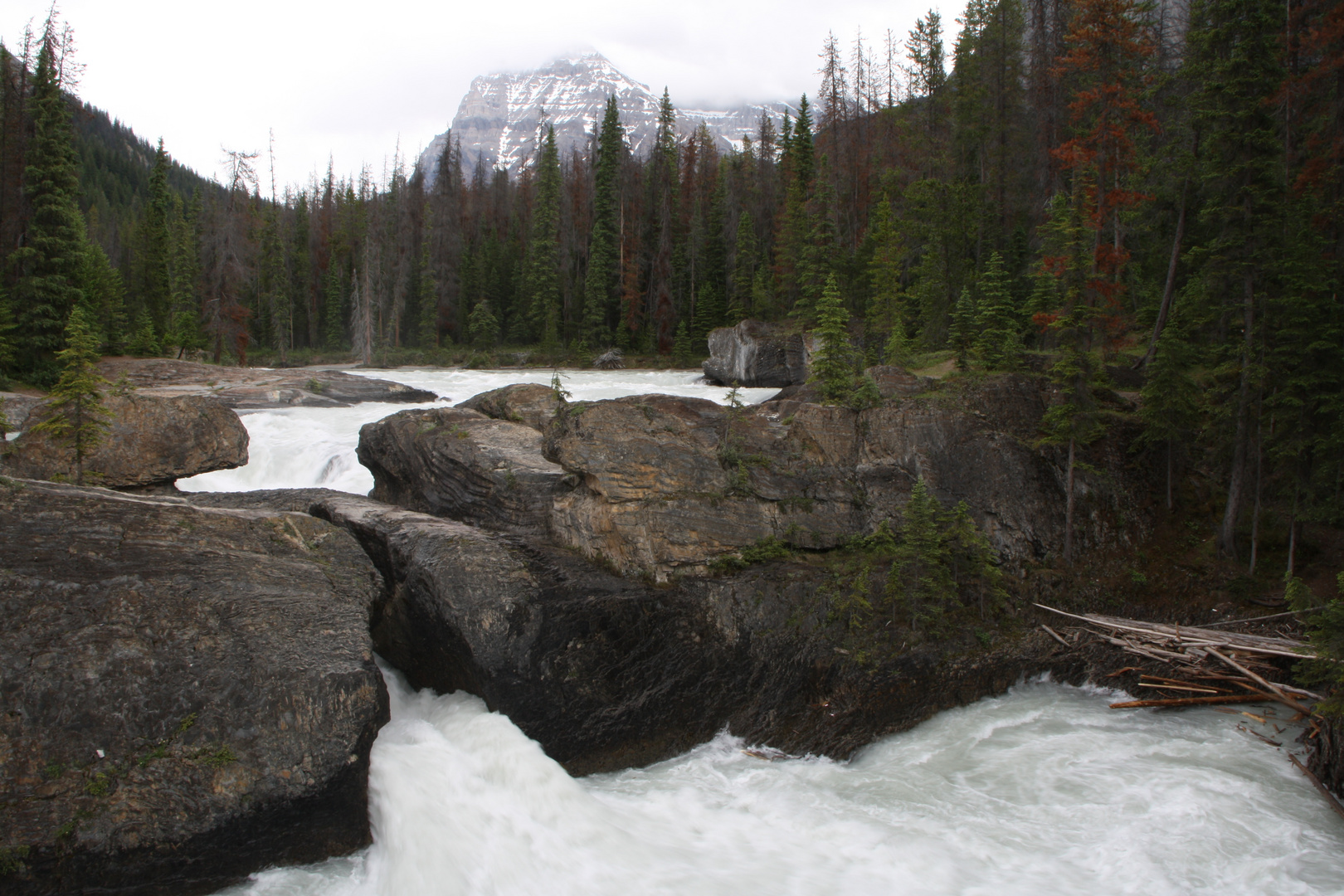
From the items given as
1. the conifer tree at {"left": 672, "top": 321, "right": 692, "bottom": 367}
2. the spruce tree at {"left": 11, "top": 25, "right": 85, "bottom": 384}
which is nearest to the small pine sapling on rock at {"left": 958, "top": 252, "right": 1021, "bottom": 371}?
the conifer tree at {"left": 672, "top": 321, "right": 692, "bottom": 367}

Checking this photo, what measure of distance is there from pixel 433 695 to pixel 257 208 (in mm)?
69711

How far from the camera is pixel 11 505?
7684mm

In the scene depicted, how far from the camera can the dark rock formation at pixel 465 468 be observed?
12.1 m

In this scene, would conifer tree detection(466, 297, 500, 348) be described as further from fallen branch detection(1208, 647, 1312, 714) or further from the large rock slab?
fallen branch detection(1208, 647, 1312, 714)

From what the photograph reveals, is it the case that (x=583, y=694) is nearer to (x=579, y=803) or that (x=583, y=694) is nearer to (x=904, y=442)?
(x=579, y=803)

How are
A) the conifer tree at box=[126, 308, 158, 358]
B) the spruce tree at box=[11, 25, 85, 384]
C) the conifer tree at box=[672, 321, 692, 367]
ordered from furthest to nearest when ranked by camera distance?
the conifer tree at box=[672, 321, 692, 367] → the conifer tree at box=[126, 308, 158, 358] → the spruce tree at box=[11, 25, 85, 384]

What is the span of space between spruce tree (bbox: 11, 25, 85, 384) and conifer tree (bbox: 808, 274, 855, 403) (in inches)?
1035

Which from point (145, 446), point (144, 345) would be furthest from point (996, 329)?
point (144, 345)

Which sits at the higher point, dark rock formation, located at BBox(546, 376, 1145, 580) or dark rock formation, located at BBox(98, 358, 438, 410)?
dark rock formation, located at BBox(98, 358, 438, 410)

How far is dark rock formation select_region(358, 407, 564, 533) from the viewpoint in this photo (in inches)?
476

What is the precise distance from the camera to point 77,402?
11305 mm

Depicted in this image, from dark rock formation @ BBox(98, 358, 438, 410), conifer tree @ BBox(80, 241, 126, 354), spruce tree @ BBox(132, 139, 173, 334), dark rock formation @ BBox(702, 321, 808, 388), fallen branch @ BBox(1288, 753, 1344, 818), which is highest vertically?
spruce tree @ BBox(132, 139, 173, 334)

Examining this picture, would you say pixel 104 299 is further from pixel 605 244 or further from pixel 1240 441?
pixel 1240 441

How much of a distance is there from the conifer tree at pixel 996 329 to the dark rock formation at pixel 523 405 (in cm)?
976
